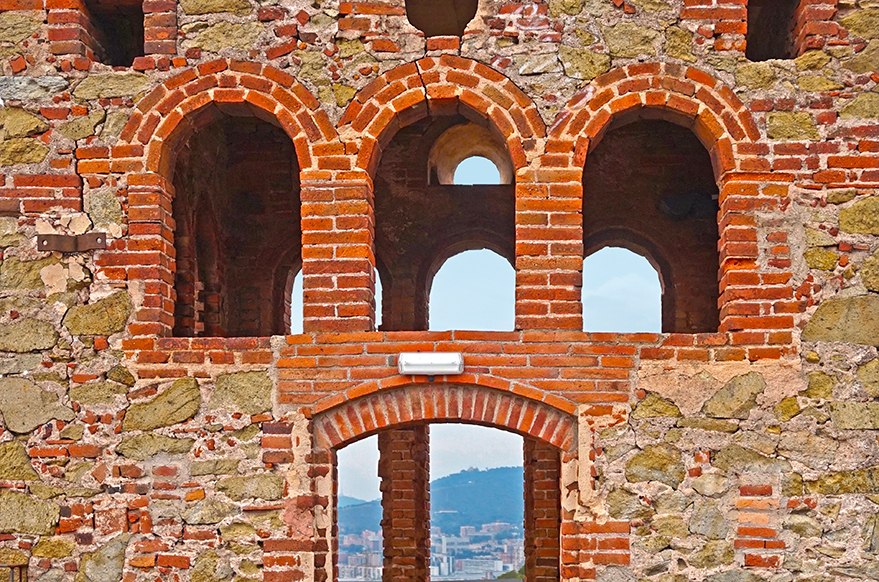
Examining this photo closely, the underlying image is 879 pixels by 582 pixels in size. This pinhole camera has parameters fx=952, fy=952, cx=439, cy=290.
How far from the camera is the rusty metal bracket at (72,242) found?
6543 mm

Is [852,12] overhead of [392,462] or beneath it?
overhead

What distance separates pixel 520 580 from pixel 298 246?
6.28 meters

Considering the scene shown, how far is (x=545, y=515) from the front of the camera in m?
9.41

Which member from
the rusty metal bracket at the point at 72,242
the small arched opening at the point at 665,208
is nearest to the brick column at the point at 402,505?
the small arched opening at the point at 665,208

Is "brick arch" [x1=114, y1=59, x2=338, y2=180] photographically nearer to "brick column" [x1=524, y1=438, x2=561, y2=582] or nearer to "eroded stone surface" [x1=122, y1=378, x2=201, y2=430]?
"eroded stone surface" [x1=122, y1=378, x2=201, y2=430]

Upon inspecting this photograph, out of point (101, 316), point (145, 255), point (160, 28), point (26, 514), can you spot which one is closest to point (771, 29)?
point (160, 28)

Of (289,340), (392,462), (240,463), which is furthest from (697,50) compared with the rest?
(392,462)

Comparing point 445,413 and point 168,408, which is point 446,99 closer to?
point 445,413

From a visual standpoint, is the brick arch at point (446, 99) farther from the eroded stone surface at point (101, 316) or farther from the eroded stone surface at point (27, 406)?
the eroded stone surface at point (27, 406)

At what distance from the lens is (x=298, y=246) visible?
369 inches

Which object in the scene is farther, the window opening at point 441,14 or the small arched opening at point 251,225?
the small arched opening at point 251,225

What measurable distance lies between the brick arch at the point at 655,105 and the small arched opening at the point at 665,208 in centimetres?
250

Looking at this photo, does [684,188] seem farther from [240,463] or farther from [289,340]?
[240,463]

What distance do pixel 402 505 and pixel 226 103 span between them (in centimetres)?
459
